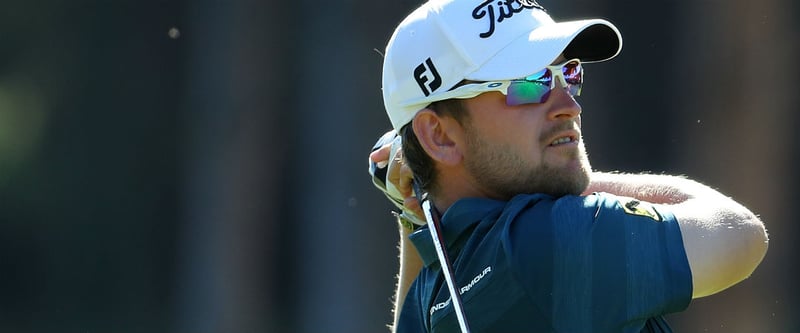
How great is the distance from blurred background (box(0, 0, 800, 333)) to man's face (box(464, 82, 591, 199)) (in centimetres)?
547

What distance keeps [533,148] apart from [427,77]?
0.96 ft

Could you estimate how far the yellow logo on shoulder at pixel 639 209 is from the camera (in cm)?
244

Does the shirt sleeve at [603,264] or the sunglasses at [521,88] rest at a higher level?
the sunglasses at [521,88]

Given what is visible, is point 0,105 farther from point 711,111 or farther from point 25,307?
point 711,111

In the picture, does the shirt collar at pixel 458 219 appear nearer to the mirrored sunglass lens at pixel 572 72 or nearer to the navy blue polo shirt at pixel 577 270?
the navy blue polo shirt at pixel 577 270

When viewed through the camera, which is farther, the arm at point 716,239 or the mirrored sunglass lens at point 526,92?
the mirrored sunglass lens at point 526,92

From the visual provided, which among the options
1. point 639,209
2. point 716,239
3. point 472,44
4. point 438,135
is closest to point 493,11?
point 472,44

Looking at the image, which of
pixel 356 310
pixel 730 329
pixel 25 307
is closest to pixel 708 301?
pixel 730 329

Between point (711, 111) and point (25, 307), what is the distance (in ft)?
17.9

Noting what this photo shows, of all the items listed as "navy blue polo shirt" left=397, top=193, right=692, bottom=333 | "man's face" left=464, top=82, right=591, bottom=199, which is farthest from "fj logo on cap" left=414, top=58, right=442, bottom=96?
"navy blue polo shirt" left=397, top=193, right=692, bottom=333

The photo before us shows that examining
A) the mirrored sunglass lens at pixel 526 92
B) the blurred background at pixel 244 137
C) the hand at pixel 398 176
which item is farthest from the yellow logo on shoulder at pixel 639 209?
the blurred background at pixel 244 137

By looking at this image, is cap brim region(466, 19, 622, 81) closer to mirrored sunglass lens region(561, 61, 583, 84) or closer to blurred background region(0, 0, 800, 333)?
mirrored sunglass lens region(561, 61, 583, 84)

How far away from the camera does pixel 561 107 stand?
270 cm

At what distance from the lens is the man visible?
2396mm
